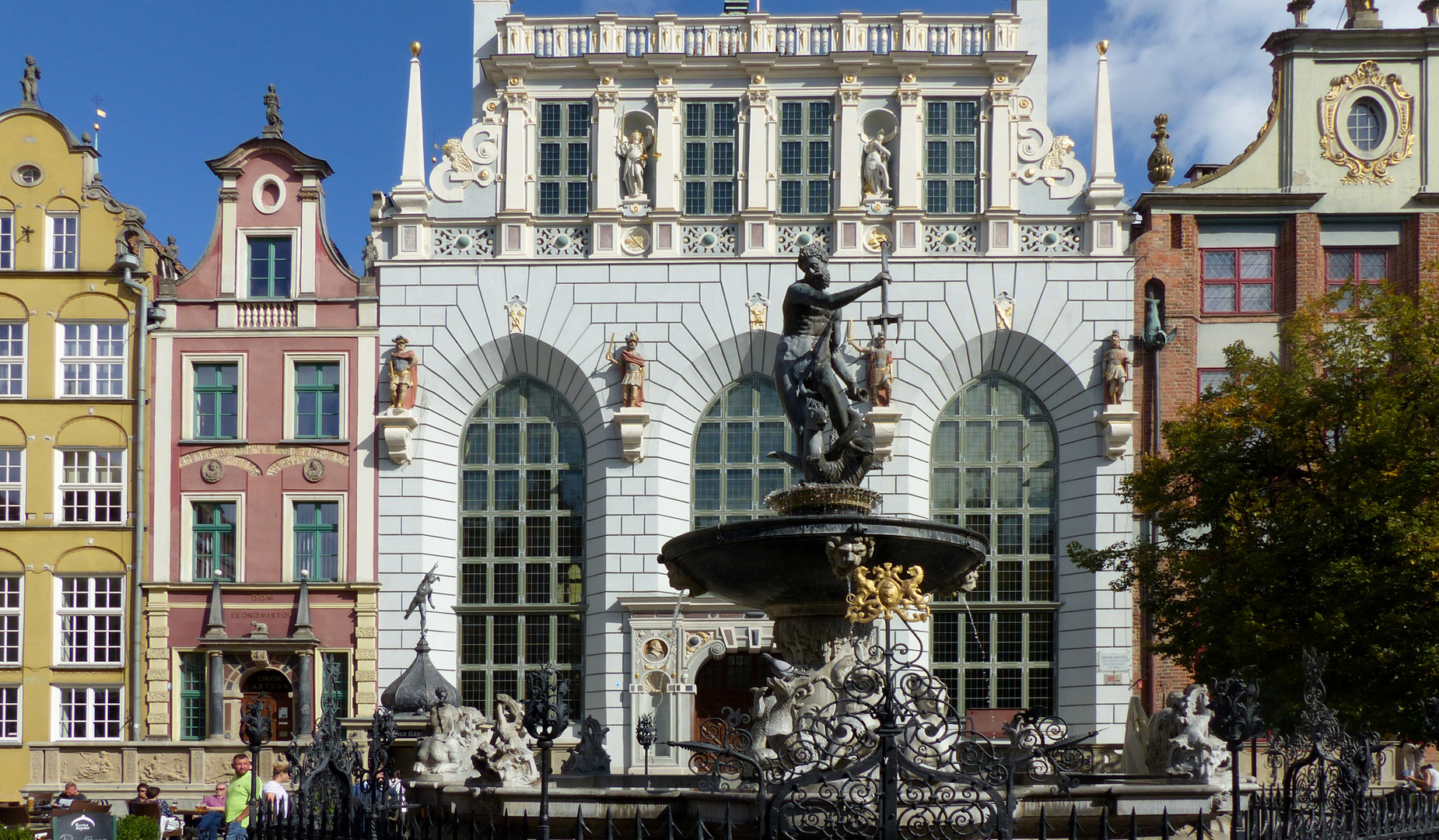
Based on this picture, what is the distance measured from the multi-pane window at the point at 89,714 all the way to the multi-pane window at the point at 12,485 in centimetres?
397

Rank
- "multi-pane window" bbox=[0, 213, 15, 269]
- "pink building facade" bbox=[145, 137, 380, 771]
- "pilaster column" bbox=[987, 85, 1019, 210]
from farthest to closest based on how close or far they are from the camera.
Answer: "multi-pane window" bbox=[0, 213, 15, 269] < "pilaster column" bbox=[987, 85, 1019, 210] < "pink building facade" bbox=[145, 137, 380, 771]

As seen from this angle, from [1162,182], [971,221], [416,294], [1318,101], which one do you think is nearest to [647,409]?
[416,294]

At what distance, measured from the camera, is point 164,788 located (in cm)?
3300

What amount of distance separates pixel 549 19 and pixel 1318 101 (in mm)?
16885

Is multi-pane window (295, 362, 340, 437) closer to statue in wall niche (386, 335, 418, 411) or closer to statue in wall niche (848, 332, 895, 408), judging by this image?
statue in wall niche (386, 335, 418, 411)

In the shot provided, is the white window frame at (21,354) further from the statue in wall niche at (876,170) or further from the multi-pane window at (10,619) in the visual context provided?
the statue in wall niche at (876,170)

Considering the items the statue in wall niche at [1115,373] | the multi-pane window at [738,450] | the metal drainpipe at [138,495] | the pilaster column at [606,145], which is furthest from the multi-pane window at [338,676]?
the statue in wall niche at [1115,373]

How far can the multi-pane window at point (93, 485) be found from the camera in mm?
35406

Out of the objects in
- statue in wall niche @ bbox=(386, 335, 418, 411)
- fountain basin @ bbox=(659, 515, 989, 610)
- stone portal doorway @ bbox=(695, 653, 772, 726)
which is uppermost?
statue in wall niche @ bbox=(386, 335, 418, 411)

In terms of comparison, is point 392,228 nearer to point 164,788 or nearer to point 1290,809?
point 164,788

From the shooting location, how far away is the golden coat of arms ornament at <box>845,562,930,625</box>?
14.3 meters

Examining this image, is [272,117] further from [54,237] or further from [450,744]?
[450,744]

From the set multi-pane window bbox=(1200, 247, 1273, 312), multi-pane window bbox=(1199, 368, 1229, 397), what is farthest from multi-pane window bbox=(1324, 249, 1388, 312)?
multi-pane window bbox=(1199, 368, 1229, 397)

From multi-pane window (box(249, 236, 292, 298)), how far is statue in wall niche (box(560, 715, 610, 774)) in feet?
65.9
